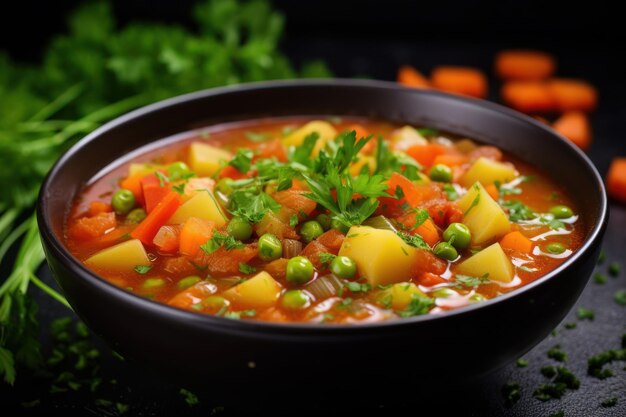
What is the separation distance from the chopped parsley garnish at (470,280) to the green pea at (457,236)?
0.78 feet

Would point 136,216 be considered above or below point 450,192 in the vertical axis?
below

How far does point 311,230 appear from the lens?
13.1 ft

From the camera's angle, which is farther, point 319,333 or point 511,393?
point 511,393

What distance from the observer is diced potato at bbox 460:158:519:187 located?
15.5 ft

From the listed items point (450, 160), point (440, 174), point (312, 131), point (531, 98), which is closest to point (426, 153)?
point (450, 160)

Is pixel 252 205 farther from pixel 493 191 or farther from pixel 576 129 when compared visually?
pixel 576 129

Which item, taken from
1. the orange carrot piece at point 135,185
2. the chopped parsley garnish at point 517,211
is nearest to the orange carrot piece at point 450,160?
the chopped parsley garnish at point 517,211

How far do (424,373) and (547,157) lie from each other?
2.13 m

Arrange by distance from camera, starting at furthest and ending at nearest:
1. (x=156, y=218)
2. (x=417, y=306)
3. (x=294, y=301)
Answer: (x=156, y=218) < (x=294, y=301) < (x=417, y=306)

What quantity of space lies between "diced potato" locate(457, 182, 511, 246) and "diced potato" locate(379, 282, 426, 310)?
670 mm

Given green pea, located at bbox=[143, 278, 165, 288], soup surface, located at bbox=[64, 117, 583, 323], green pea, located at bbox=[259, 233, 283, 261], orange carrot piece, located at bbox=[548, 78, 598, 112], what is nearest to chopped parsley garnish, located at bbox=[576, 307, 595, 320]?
soup surface, located at bbox=[64, 117, 583, 323]

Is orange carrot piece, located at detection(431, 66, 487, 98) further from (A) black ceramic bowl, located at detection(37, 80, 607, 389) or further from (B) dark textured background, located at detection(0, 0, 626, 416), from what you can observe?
(A) black ceramic bowl, located at detection(37, 80, 607, 389)

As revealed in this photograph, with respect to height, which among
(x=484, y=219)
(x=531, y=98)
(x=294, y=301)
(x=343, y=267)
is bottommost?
(x=531, y=98)

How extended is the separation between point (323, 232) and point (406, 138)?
1438 mm
